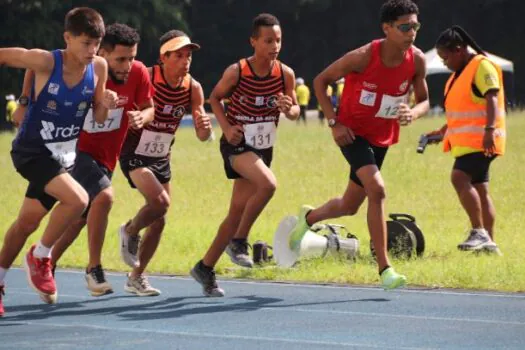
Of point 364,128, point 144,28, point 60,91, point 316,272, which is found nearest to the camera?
point 60,91

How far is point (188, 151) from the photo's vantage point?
3033 cm

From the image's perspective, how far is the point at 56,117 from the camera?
9.34 meters

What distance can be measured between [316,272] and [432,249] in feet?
6.06

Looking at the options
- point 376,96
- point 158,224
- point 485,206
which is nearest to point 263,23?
point 376,96

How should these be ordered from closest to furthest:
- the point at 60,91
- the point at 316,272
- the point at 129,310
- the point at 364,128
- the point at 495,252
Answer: the point at 60,91 < the point at 129,310 < the point at 364,128 < the point at 316,272 < the point at 495,252

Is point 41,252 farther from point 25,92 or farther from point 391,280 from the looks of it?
point 391,280

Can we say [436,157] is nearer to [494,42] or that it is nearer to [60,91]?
[60,91]

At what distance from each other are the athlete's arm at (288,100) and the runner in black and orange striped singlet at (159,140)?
59cm

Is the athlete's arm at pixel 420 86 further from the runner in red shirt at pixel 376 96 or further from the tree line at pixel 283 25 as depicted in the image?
the tree line at pixel 283 25

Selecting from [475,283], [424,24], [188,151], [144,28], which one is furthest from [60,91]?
[424,24]

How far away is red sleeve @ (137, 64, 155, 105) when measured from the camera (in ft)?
35.1

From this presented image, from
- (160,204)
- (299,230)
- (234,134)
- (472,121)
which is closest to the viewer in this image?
(160,204)

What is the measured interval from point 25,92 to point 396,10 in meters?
2.77

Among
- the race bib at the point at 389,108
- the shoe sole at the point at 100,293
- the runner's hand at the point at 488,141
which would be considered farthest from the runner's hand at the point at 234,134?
the runner's hand at the point at 488,141
